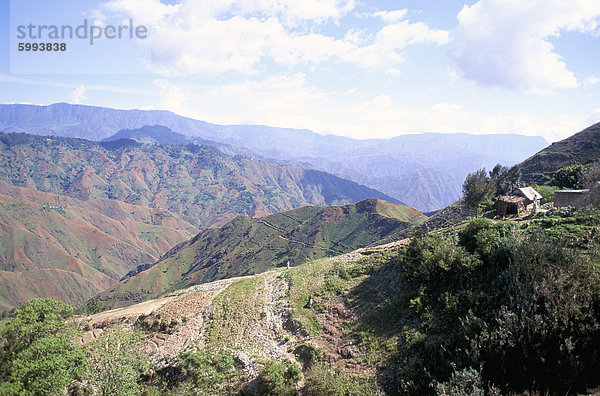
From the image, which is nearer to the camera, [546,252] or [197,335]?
[546,252]

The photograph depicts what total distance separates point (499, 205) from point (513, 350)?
29823 mm

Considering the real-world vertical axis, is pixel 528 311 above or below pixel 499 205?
below

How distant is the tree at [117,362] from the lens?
17297 millimetres

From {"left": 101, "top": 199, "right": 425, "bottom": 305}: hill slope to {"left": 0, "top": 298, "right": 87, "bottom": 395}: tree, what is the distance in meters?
118

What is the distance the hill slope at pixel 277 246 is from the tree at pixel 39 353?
117799 mm

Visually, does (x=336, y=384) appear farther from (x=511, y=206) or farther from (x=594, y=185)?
(x=511, y=206)

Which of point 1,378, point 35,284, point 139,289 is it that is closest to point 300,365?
point 1,378

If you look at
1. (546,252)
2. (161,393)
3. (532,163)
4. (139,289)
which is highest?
(532,163)

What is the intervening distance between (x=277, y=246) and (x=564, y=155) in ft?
397

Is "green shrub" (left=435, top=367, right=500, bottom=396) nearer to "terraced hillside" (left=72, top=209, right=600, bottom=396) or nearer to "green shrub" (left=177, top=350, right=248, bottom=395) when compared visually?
"terraced hillside" (left=72, top=209, right=600, bottom=396)

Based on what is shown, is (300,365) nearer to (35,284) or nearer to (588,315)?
(588,315)

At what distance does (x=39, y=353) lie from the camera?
16953mm

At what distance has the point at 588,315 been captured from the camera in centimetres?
1111

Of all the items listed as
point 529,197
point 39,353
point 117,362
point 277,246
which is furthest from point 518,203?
point 277,246
